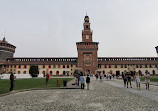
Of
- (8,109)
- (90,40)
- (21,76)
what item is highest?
(90,40)

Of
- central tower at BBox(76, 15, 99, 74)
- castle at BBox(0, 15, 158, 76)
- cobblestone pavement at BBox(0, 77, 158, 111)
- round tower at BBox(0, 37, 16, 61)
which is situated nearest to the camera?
cobblestone pavement at BBox(0, 77, 158, 111)

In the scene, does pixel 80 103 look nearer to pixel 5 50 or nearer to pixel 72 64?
pixel 72 64

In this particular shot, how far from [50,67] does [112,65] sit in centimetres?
2680

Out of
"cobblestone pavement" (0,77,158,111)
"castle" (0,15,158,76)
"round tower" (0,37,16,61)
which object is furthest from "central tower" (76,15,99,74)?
"cobblestone pavement" (0,77,158,111)

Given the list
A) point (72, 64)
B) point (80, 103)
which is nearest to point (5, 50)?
point (72, 64)

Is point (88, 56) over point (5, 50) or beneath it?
beneath

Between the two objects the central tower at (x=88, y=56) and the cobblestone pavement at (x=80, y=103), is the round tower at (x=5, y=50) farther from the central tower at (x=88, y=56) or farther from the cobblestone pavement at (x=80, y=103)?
the cobblestone pavement at (x=80, y=103)

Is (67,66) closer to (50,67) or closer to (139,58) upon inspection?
(50,67)

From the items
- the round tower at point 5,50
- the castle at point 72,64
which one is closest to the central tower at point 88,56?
the castle at point 72,64

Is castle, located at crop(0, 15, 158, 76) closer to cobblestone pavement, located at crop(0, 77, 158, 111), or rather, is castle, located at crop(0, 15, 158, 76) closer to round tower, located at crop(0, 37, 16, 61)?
round tower, located at crop(0, 37, 16, 61)

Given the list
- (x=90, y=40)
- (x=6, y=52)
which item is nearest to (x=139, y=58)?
(x=90, y=40)

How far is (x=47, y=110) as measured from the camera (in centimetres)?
422

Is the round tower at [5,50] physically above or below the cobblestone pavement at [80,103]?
above

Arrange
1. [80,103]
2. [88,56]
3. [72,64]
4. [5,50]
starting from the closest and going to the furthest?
[80,103] → [88,56] → [72,64] → [5,50]
